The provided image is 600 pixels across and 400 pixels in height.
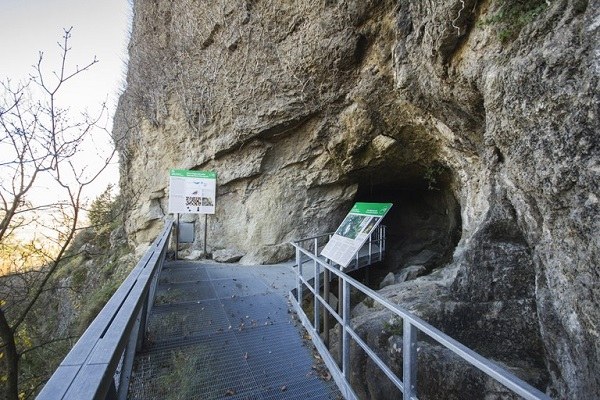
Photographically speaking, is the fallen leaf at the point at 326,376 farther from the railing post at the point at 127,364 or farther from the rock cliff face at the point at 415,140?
the railing post at the point at 127,364

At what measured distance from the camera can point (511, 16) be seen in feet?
11.5

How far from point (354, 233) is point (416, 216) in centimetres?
659

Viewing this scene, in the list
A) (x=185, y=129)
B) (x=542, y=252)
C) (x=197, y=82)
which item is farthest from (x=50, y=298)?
(x=542, y=252)

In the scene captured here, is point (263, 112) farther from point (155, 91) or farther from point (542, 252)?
point (542, 252)

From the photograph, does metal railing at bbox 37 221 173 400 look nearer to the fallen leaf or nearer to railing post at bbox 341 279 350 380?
railing post at bbox 341 279 350 380

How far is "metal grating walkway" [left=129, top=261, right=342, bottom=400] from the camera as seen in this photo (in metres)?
2.89

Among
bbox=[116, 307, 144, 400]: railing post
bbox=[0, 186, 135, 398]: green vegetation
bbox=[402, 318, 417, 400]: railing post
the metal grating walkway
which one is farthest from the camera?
bbox=[0, 186, 135, 398]: green vegetation

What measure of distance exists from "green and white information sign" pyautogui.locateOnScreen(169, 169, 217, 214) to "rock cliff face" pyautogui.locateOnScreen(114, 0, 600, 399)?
113cm

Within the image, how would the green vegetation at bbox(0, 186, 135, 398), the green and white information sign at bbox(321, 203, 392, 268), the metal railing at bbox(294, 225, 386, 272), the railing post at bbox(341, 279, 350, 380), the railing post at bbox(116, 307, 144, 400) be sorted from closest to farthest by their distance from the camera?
the railing post at bbox(116, 307, 144, 400) < the railing post at bbox(341, 279, 350, 380) < the green and white information sign at bbox(321, 203, 392, 268) < the green vegetation at bbox(0, 186, 135, 398) < the metal railing at bbox(294, 225, 386, 272)

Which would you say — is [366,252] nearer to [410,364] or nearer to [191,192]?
[191,192]

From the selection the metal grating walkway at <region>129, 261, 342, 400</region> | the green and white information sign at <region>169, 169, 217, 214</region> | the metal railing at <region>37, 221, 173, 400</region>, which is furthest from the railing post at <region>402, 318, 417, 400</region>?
the green and white information sign at <region>169, 169, 217, 214</region>

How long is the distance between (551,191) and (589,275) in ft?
2.31

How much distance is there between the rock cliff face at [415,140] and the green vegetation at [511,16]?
0.06 feet

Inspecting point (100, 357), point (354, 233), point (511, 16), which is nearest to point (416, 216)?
point (354, 233)
